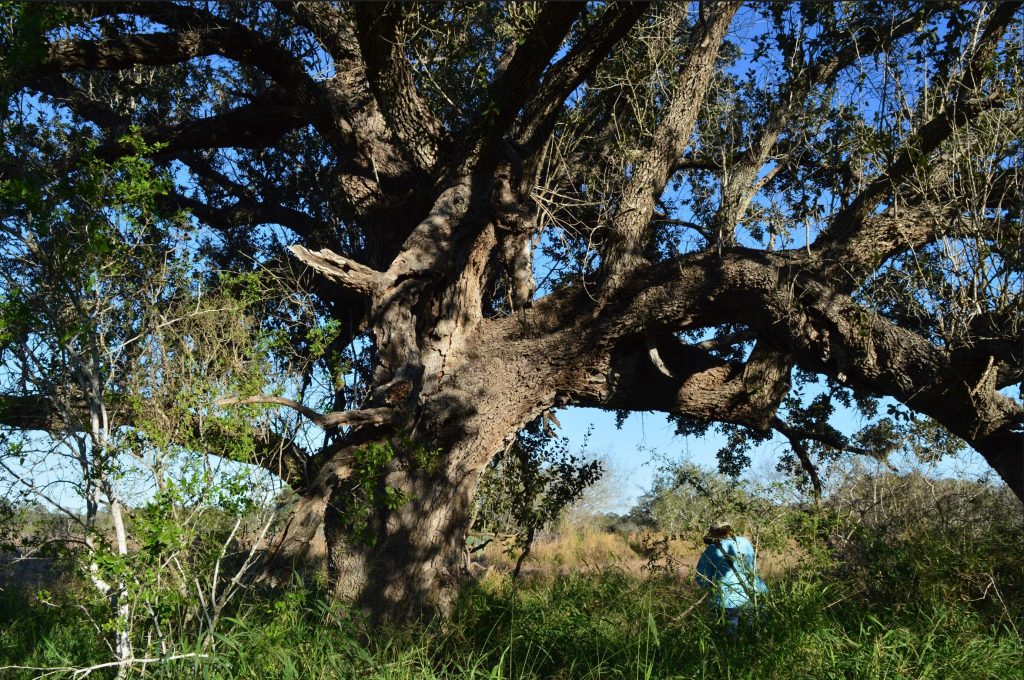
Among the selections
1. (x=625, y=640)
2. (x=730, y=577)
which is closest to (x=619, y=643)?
(x=625, y=640)

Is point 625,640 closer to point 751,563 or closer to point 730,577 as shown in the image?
point 751,563

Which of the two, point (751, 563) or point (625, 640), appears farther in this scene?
point (751, 563)

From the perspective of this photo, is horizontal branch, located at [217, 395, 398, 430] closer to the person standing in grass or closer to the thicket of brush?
the thicket of brush

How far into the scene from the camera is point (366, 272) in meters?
7.45

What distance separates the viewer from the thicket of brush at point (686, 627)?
4723 millimetres

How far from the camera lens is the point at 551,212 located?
8703mm

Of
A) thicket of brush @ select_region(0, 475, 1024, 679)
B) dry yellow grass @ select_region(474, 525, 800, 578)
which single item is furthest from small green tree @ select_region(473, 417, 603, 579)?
thicket of brush @ select_region(0, 475, 1024, 679)

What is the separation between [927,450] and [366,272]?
5578mm

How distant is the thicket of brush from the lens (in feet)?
15.5

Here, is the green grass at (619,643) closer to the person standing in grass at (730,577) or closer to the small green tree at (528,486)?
the person standing in grass at (730,577)

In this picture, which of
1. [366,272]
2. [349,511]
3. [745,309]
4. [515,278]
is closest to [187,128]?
[366,272]

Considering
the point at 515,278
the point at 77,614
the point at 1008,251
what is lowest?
the point at 77,614

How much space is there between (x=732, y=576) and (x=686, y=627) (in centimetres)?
109

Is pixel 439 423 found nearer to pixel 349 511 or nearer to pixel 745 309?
pixel 349 511
